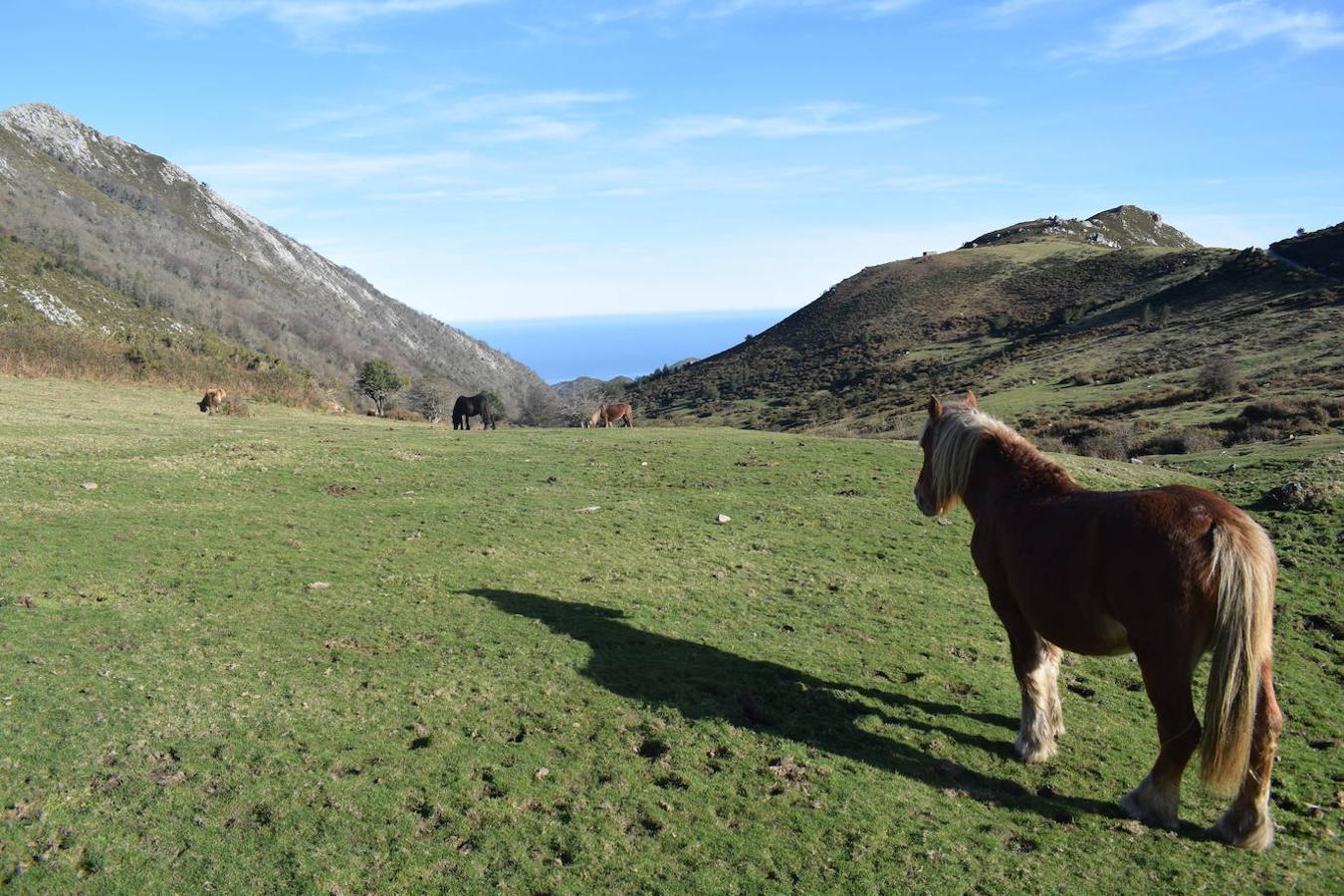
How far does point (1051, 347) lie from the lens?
6594cm

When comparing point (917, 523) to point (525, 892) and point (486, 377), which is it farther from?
point (486, 377)

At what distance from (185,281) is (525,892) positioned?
9815cm

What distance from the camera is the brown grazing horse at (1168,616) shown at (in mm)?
5324

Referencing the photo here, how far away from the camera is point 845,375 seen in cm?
7762

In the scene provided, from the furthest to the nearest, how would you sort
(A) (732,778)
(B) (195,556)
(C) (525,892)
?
(B) (195,556), (A) (732,778), (C) (525,892)

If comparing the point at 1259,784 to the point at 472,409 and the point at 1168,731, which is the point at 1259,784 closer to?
the point at 1168,731

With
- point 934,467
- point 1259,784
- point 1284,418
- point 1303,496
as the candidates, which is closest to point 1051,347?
point 1284,418

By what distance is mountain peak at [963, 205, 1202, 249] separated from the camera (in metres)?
118

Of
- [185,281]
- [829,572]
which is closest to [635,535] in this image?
[829,572]

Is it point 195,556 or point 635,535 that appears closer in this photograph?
point 195,556

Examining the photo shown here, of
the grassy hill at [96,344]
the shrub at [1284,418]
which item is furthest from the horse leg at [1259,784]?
the grassy hill at [96,344]

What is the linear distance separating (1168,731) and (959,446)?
309cm

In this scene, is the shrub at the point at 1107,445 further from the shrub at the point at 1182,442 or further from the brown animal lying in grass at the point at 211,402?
the brown animal lying in grass at the point at 211,402

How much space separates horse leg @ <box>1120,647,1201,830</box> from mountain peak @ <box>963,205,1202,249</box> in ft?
409
